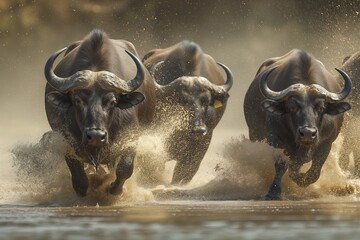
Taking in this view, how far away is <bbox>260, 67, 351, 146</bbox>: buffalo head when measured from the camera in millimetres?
17219

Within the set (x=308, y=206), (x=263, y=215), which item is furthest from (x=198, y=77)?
(x=263, y=215)

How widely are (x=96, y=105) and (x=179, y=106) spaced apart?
476 centimetres

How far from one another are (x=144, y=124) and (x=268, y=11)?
21.7m

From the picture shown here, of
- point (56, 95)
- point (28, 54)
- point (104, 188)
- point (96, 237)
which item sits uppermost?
point (28, 54)

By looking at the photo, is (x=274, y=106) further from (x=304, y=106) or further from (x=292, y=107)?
(x=304, y=106)

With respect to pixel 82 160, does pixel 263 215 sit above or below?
below

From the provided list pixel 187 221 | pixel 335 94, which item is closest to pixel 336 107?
pixel 335 94

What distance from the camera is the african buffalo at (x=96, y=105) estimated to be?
15664 millimetres

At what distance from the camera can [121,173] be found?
1580 cm

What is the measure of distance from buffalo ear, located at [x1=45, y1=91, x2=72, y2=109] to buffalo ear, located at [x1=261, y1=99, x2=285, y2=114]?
9.46 ft

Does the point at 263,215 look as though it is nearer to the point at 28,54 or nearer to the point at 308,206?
the point at 308,206

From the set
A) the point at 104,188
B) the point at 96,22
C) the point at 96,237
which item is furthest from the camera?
the point at 96,22

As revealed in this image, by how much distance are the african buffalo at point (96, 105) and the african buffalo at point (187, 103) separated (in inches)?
124

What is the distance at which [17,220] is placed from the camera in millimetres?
12336
